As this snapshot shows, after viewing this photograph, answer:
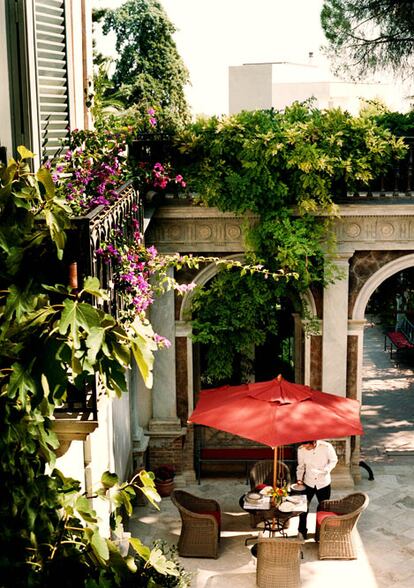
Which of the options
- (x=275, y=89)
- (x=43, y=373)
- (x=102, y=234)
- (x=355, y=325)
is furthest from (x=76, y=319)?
(x=275, y=89)

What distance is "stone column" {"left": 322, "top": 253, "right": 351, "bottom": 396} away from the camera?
11619mm

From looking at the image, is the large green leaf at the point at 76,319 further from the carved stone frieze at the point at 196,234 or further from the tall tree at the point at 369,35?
the tall tree at the point at 369,35

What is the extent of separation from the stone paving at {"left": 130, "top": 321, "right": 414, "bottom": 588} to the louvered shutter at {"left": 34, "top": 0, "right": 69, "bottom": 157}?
18.0ft

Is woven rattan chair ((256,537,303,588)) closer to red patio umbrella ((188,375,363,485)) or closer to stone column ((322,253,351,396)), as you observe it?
red patio umbrella ((188,375,363,485))

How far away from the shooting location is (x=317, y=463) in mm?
10078

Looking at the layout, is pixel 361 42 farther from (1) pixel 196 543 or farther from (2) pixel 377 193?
(1) pixel 196 543

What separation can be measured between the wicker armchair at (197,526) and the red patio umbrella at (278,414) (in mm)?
1139

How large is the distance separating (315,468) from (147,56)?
22443 millimetres

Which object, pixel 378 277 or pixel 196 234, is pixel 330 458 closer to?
pixel 378 277

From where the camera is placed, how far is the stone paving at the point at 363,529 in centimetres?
939

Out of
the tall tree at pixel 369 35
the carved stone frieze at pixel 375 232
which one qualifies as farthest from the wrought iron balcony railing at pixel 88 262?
the tall tree at pixel 369 35

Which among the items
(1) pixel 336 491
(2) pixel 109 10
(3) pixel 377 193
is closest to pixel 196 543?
(1) pixel 336 491

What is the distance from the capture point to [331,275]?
448 inches

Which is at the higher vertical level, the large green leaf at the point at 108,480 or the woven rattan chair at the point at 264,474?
the large green leaf at the point at 108,480
